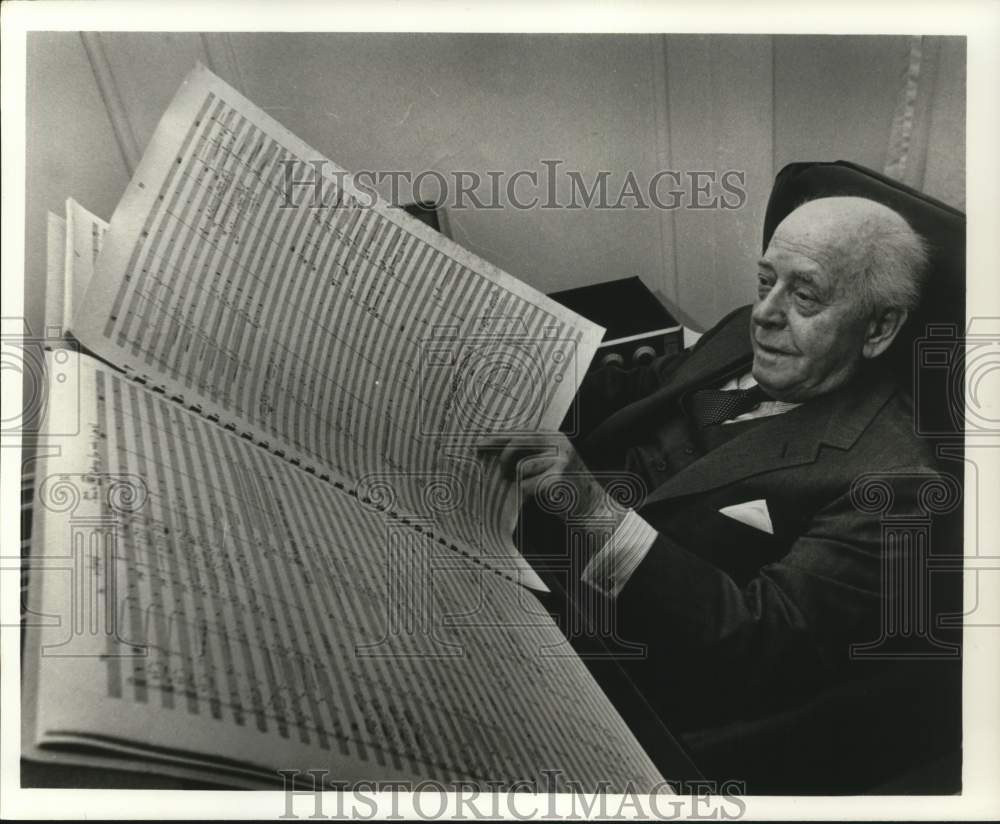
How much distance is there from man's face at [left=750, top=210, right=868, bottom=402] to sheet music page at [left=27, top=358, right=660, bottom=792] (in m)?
0.44

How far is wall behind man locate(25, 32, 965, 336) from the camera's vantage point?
122 centimetres

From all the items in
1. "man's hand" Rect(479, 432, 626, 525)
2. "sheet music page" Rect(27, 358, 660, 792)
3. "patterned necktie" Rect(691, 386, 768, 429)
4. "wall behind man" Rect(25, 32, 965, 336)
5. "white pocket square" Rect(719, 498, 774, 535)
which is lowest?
"sheet music page" Rect(27, 358, 660, 792)

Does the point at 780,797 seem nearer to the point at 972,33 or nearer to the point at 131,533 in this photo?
the point at 131,533

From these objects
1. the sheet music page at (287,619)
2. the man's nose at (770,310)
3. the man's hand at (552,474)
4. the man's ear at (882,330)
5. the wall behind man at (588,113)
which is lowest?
the sheet music page at (287,619)

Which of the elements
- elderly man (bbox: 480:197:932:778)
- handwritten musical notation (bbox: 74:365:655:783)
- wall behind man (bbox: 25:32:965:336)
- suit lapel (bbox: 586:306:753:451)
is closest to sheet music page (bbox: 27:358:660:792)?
handwritten musical notation (bbox: 74:365:655:783)

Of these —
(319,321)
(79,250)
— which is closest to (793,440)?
(319,321)

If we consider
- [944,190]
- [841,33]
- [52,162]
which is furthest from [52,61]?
[944,190]

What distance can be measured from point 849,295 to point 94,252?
3.13ft

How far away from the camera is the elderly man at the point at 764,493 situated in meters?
1.18

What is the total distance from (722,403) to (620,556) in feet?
0.79

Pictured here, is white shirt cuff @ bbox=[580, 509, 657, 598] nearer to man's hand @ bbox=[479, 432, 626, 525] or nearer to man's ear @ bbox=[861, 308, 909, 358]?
man's hand @ bbox=[479, 432, 626, 525]

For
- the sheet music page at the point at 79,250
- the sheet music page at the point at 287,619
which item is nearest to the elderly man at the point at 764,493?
the sheet music page at the point at 287,619

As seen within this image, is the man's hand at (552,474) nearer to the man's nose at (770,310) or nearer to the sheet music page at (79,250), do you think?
the man's nose at (770,310)

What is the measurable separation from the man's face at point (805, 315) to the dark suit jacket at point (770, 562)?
3 centimetres
